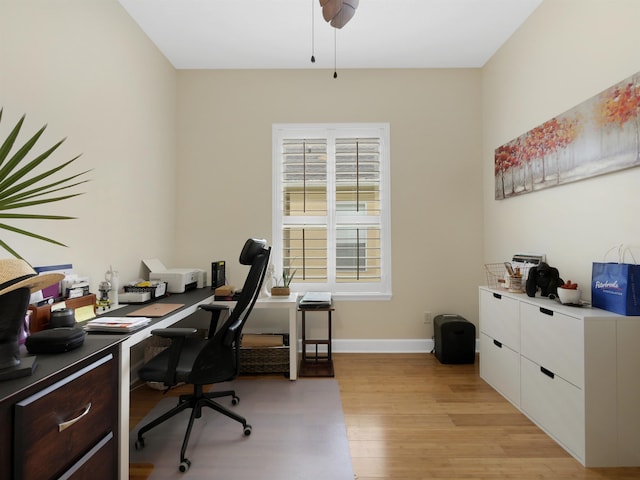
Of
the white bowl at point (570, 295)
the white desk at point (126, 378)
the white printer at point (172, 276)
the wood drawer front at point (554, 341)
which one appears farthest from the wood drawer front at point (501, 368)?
the white printer at point (172, 276)

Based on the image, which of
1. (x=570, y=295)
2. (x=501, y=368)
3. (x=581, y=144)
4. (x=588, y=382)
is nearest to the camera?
(x=588, y=382)

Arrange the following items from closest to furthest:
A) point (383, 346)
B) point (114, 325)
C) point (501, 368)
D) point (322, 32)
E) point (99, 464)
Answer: point (99, 464), point (114, 325), point (501, 368), point (322, 32), point (383, 346)

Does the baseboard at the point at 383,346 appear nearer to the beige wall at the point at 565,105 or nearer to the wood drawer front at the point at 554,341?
the beige wall at the point at 565,105

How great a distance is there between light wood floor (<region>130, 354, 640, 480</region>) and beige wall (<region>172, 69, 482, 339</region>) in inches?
35.0

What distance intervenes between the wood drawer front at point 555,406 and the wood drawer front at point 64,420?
2.35m

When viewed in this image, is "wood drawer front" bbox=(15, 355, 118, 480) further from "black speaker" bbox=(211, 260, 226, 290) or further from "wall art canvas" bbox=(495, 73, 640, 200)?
"wall art canvas" bbox=(495, 73, 640, 200)

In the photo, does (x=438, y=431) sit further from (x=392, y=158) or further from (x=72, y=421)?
(x=392, y=158)

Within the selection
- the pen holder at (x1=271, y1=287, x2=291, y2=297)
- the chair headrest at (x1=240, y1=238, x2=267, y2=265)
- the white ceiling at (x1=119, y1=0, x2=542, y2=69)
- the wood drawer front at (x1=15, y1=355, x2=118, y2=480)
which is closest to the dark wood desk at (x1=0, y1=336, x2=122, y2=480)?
the wood drawer front at (x1=15, y1=355, x2=118, y2=480)

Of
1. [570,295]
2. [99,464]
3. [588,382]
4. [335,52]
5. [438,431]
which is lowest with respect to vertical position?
[438,431]

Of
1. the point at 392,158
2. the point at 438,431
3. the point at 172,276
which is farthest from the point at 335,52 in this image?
the point at 438,431

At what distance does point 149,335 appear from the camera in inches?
67.9

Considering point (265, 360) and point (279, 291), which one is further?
point (279, 291)

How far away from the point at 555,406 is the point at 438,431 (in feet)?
2.33

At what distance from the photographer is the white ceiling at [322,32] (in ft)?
8.70
